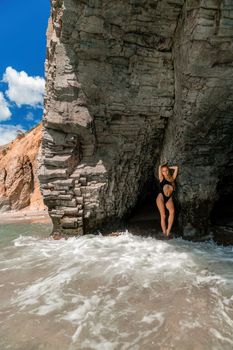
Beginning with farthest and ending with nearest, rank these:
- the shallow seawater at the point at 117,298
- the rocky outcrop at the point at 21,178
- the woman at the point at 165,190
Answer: the rocky outcrop at the point at 21,178 < the woman at the point at 165,190 < the shallow seawater at the point at 117,298

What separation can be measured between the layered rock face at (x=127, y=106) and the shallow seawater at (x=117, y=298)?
205cm

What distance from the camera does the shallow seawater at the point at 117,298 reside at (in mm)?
3334

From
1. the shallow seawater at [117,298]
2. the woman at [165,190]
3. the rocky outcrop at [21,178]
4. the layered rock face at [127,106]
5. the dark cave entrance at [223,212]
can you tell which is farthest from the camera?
the rocky outcrop at [21,178]

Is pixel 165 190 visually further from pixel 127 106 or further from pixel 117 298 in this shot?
pixel 117 298

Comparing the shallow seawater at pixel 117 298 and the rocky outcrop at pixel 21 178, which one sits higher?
the rocky outcrop at pixel 21 178

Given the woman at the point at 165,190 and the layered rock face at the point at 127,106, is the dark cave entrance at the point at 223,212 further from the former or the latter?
the woman at the point at 165,190

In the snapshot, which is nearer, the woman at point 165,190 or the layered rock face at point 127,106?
the layered rock face at point 127,106

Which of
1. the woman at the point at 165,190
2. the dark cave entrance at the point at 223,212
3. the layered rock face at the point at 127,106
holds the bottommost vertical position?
the dark cave entrance at the point at 223,212

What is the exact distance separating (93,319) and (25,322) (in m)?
0.83

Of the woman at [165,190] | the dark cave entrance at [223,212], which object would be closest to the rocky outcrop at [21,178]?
the dark cave entrance at [223,212]

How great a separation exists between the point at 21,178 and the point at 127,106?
48.3ft

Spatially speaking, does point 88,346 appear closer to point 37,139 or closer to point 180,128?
point 180,128

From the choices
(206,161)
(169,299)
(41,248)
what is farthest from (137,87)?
(169,299)

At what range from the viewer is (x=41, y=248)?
7.68 metres
